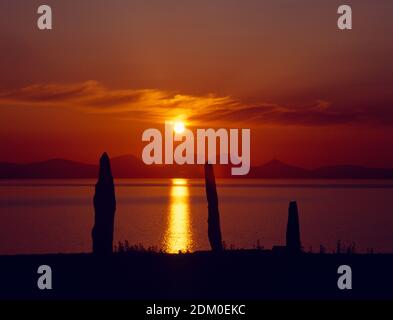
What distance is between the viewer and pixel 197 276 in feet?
62.0

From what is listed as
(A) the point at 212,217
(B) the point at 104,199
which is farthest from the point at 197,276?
(A) the point at 212,217

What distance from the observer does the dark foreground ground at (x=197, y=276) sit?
1766 cm

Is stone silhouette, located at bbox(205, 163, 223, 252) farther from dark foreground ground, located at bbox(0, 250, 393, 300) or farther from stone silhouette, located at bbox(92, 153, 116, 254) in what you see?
dark foreground ground, located at bbox(0, 250, 393, 300)

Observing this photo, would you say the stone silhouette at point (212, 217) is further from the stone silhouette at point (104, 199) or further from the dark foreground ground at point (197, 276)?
the dark foreground ground at point (197, 276)

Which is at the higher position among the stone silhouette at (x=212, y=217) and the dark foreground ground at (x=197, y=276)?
the stone silhouette at (x=212, y=217)

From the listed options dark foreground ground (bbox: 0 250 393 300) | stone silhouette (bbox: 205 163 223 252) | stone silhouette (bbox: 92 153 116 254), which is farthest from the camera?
stone silhouette (bbox: 205 163 223 252)

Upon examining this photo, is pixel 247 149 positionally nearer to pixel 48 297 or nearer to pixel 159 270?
pixel 159 270

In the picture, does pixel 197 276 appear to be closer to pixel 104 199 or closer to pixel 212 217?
pixel 104 199

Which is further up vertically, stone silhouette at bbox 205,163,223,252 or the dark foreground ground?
stone silhouette at bbox 205,163,223,252

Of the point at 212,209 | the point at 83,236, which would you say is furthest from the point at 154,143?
the point at 83,236

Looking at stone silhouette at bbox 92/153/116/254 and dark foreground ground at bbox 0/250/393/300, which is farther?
stone silhouette at bbox 92/153/116/254

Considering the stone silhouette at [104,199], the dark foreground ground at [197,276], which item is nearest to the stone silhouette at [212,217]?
the stone silhouette at [104,199]

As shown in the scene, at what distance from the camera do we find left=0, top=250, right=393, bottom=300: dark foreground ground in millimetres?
17656

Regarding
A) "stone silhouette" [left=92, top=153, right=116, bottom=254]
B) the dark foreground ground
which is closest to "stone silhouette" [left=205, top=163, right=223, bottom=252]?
"stone silhouette" [left=92, top=153, right=116, bottom=254]
